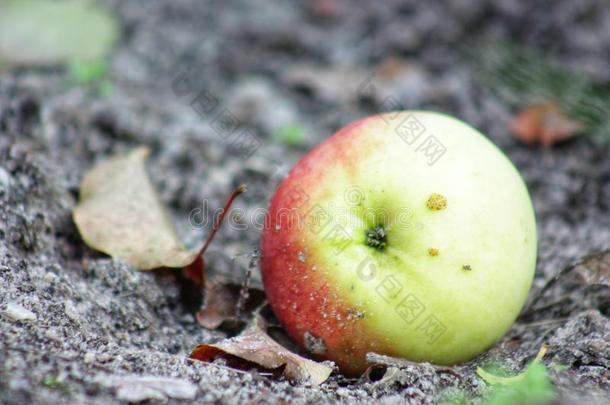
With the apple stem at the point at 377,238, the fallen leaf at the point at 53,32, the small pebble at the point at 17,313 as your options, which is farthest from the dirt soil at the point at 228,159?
the apple stem at the point at 377,238

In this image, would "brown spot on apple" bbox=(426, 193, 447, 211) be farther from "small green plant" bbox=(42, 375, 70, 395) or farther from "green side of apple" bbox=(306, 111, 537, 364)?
"small green plant" bbox=(42, 375, 70, 395)

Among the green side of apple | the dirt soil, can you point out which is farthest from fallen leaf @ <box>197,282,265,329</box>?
the green side of apple

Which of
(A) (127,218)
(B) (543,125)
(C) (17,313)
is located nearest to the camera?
(C) (17,313)

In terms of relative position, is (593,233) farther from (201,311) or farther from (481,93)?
(201,311)

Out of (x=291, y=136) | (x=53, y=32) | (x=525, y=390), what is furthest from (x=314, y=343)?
(x=53, y=32)

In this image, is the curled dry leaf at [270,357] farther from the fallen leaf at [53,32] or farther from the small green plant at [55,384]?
the fallen leaf at [53,32]

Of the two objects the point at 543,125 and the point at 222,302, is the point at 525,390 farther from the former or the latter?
the point at 543,125
